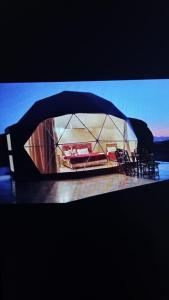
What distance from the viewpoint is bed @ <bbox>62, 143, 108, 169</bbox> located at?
10.5 feet

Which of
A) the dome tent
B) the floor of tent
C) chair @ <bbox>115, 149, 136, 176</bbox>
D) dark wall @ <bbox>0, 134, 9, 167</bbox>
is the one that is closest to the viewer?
the floor of tent

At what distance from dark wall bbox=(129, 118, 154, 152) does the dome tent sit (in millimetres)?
66

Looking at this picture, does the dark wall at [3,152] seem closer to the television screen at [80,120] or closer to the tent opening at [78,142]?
the television screen at [80,120]

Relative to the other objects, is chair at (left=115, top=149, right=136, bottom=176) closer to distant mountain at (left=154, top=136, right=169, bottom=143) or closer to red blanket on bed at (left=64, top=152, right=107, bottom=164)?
red blanket on bed at (left=64, top=152, right=107, bottom=164)

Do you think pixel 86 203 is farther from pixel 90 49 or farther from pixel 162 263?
pixel 90 49

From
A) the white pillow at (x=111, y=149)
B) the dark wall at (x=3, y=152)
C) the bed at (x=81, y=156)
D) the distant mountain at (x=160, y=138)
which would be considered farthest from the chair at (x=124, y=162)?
the dark wall at (x=3, y=152)

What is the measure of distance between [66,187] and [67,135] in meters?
0.52

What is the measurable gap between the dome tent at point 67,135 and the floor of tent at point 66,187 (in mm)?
118

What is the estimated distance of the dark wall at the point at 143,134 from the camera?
3.19m

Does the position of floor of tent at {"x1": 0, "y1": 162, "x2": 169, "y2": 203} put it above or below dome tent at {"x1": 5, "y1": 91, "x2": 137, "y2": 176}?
below

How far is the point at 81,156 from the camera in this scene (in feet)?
10.9

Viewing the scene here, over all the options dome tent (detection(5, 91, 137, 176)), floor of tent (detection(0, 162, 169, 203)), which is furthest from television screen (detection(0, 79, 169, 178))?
floor of tent (detection(0, 162, 169, 203))

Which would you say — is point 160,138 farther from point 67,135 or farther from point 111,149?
point 67,135

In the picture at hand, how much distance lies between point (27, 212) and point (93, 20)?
1.95 meters
